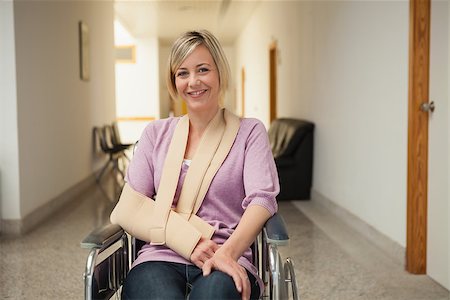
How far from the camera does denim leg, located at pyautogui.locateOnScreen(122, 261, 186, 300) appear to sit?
1.60 metres

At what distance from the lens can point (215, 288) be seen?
5.16 ft

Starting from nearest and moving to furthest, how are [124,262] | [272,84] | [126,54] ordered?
[124,262]
[272,84]
[126,54]

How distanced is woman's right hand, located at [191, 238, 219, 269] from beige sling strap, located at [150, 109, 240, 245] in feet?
0.19

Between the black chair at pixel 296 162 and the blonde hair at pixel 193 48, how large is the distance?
4.31 metres

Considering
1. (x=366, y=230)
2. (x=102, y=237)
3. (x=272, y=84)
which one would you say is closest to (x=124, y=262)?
(x=102, y=237)

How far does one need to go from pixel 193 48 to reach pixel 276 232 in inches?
25.0

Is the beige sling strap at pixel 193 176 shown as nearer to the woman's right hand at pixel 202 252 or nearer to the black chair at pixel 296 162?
the woman's right hand at pixel 202 252

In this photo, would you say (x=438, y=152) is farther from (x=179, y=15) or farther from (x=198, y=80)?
(x=179, y=15)

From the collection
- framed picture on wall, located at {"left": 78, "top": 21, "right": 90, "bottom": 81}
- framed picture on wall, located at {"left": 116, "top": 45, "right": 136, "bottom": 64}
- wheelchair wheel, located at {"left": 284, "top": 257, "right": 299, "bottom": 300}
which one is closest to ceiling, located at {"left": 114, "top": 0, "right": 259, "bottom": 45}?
framed picture on wall, located at {"left": 116, "top": 45, "right": 136, "bottom": 64}

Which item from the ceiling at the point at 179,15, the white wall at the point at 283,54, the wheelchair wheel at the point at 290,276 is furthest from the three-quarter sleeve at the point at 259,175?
the ceiling at the point at 179,15

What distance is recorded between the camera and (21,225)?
4.73 meters

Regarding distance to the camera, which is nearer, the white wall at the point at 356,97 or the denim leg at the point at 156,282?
the denim leg at the point at 156,282

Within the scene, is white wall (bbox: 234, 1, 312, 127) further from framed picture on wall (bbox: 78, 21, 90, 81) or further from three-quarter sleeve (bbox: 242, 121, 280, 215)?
three-quarter sleeve (bbox: 242, 121, 280, 215)

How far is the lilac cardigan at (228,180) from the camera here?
5.98 feet
